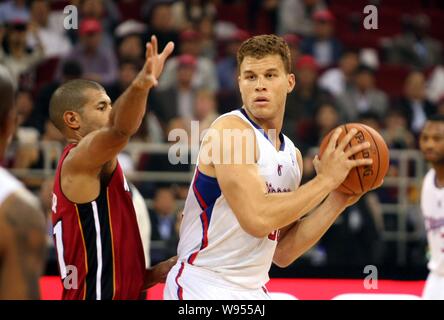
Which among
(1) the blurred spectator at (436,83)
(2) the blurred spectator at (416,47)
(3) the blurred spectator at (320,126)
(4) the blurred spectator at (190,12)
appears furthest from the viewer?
(2) the blurred spectator at (416,47)

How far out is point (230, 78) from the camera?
420 inches

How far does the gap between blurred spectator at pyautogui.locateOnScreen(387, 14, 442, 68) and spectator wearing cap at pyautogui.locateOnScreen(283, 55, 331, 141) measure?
2215mm

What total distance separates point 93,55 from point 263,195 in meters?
6.61

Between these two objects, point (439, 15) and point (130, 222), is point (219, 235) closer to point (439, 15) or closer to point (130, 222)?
point (130, 222)

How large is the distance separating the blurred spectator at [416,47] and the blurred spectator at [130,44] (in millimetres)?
3639

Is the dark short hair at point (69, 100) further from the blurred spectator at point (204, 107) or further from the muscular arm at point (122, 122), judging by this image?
the blurred spectator at point (204, 107)

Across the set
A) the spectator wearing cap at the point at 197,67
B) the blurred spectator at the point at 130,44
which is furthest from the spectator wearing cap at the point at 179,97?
the blurred spectator at the point at 130,44

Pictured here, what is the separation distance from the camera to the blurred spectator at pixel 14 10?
1068cm

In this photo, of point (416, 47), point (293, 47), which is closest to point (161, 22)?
point (293, 47)

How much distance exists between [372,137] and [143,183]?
4.95 meters

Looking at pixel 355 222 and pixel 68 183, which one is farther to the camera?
pixel 355 222

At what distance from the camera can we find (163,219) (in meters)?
8.58

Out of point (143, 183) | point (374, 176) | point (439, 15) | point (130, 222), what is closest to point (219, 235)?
point (130, 222)

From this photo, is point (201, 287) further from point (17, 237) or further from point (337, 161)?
point (17, 237)
